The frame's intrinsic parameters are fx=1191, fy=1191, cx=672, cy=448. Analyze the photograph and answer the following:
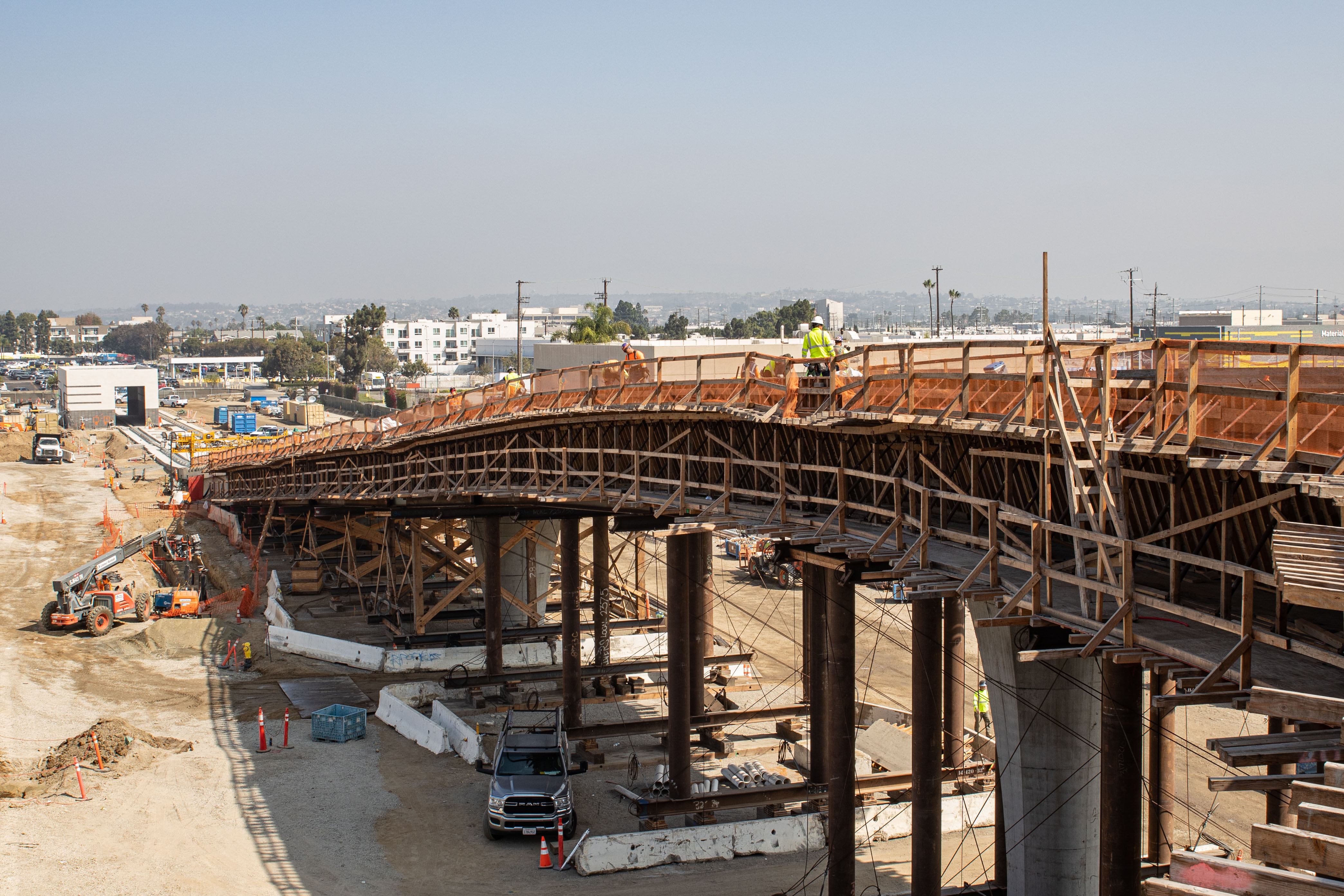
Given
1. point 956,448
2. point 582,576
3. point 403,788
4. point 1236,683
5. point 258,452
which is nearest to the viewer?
point 1236,683

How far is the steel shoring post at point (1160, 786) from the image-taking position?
→ 58.4ft

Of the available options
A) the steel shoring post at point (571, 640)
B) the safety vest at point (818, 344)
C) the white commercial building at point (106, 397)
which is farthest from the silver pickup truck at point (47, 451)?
the safety vest at point (818, 344)

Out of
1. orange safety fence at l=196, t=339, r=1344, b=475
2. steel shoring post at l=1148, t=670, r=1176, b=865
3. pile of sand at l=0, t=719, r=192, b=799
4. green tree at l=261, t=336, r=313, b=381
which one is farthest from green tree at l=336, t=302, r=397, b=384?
steel shoring post at l=1148, t=670, r=1176, b=865

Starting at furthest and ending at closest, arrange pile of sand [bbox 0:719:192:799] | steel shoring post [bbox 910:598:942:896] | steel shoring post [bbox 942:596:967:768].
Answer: pile of sand [bbox 0:719:192:799]
steel shoring post [bbox 942:596:967:768]
steel shoring post [bbox 910:598:942:896]

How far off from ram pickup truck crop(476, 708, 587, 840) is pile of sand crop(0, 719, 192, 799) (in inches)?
322

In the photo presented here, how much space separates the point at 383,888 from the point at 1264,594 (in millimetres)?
14373

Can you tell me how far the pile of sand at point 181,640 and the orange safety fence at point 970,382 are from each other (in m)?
14.8

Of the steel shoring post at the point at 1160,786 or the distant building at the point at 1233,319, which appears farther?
the distant building at the point at 1233,319

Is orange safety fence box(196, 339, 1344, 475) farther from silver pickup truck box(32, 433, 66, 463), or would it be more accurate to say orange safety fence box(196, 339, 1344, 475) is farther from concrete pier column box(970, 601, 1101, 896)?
silver pickup truck box(32, 433, 66, 463)

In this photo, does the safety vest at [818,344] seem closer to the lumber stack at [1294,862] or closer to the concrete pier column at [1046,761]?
the concrete pier column at [1046,761]

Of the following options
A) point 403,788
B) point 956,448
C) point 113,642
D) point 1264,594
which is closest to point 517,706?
point 403,788

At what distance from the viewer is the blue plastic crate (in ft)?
89.0

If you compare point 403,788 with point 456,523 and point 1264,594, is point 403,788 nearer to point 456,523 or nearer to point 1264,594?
point 456,523

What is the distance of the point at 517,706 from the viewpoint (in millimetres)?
29453
